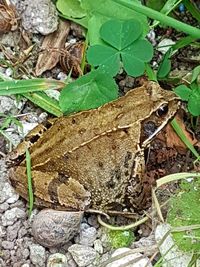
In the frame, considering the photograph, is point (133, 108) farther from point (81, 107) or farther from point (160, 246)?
point (160, 246)

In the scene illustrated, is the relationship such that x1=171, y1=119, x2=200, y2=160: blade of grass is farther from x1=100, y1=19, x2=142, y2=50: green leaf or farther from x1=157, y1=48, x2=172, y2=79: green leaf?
x1=100, y1=19, x2=142, y2=50: green leaf

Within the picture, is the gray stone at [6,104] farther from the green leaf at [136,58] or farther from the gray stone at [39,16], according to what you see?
the green leaf at [136,58]

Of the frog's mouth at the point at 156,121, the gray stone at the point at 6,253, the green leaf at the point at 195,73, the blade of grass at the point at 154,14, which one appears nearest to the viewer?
the blade of grass at the point at 154,14

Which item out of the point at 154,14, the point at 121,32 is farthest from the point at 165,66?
the point at 154,14

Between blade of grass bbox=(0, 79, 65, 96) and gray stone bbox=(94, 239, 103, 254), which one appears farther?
blade of grass bbox=(0, 79, 65, 96)

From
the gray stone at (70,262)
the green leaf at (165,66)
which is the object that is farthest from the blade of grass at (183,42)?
the gray stone at (70,262)

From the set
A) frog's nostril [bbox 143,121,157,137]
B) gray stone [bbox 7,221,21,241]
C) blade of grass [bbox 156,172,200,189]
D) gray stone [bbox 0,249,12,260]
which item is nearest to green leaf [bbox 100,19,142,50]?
frog's nostril [bbox 143,121,157,137]
